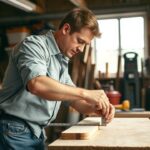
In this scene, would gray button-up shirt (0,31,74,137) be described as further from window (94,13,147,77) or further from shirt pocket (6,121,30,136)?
window (94,13,147,77)

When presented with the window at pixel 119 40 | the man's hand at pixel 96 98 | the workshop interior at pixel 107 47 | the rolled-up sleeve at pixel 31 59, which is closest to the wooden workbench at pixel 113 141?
the man's hand at pixel 96 98

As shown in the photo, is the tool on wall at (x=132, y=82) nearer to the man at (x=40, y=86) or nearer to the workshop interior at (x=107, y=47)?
the workshop interior at (x=107, y=47)

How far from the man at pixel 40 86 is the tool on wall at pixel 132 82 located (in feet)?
10.2

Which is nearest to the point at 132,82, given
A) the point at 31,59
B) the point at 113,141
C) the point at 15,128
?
the point at 15,128

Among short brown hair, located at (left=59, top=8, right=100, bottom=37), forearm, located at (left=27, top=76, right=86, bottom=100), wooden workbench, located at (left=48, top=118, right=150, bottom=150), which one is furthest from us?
short brown hair, located at (left=59, top=8, right=100, bottom=37)

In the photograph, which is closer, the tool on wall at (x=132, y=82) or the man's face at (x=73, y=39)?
the man's face at (x=73, y=39)

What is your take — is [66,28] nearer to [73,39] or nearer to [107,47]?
[73,39]

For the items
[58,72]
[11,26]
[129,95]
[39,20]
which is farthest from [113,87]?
[58,72]

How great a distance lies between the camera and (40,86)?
138cm

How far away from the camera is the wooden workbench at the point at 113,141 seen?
1135 millimetres

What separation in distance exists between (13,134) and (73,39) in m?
0.57

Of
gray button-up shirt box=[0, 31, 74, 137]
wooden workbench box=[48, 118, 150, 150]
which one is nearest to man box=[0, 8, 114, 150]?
gray button-up shirt box=[0, 31, 74, 137]

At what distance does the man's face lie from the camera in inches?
68.7

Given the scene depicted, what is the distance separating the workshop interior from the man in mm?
3141
